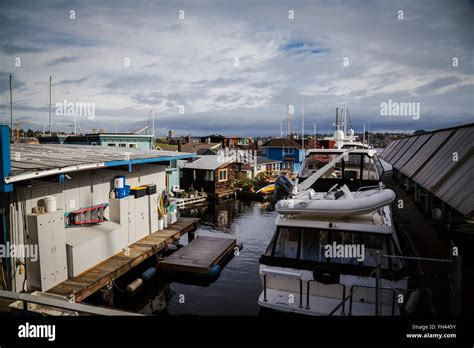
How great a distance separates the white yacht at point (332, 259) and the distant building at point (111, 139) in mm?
25974

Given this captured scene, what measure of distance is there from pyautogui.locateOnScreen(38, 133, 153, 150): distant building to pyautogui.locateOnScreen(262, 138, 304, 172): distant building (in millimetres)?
27538

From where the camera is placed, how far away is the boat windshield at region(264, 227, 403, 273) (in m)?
7.51

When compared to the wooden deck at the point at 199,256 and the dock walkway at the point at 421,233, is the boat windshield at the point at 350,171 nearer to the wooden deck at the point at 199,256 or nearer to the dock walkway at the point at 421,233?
the dock walkway at the point at 421,233

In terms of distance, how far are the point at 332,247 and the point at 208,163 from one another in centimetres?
3337

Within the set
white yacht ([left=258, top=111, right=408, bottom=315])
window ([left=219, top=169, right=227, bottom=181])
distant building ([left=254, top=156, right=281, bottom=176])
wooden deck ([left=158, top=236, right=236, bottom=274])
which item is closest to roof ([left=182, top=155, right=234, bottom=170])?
window ([left=219, top=169, right=227, bottom=181])

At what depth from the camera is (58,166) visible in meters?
9.69

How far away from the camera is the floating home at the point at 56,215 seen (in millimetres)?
9133

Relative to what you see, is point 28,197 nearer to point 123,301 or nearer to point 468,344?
point 123,301

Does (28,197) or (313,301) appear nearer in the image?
(313,301)

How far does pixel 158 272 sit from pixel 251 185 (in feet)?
86.4

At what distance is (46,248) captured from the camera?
30.8 ft

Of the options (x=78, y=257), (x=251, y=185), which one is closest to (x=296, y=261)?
(x=78, y=257)

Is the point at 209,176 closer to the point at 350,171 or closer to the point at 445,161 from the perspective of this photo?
the point at 350,171

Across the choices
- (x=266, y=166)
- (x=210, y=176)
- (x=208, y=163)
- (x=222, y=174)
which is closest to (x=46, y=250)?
(x=210, y=176)
